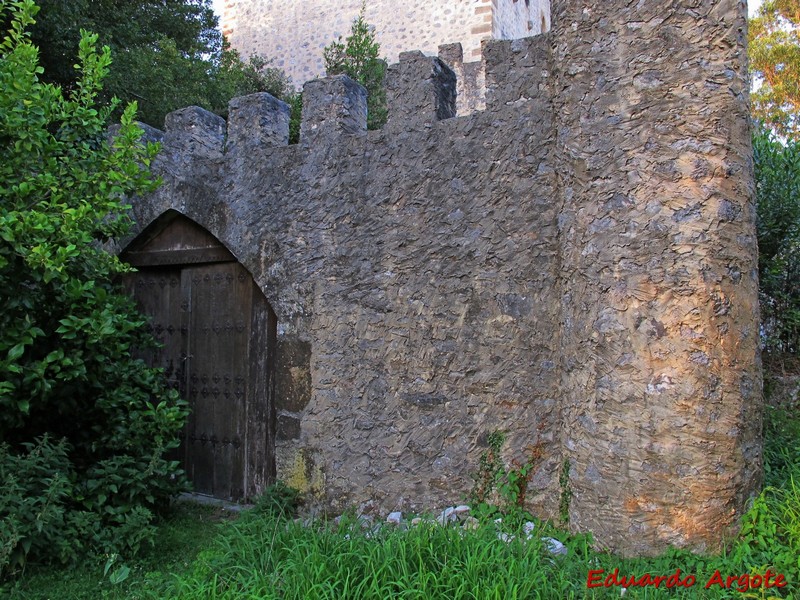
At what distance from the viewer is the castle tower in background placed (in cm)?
1379

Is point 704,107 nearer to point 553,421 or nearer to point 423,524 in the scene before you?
point 553,421

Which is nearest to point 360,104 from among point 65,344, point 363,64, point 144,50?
point 65,344

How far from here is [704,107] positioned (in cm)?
289

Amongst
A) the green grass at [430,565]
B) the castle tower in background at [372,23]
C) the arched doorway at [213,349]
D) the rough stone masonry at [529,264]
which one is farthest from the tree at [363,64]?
the green grass at [430,565]

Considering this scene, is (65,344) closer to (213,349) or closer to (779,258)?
(213,349)

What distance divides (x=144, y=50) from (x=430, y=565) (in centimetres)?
1008

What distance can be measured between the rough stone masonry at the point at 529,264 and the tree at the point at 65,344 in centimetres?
89

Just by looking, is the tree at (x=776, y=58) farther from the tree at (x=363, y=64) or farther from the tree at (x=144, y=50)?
the tree at (x=144, y=50)

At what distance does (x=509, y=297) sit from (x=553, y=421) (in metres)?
0.70

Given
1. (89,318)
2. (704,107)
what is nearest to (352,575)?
(89,318)

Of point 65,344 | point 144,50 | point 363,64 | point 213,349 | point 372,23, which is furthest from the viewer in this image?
point 372,23

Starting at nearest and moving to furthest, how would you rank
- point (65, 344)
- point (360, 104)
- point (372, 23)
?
point (65, 344) → point (360, 104) → point (372, 23)

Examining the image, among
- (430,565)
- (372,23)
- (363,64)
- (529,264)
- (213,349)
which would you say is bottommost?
(430,565)

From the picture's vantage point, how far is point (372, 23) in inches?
589
